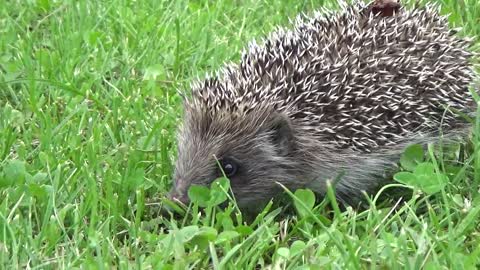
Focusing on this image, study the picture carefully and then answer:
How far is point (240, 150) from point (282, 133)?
21 cm

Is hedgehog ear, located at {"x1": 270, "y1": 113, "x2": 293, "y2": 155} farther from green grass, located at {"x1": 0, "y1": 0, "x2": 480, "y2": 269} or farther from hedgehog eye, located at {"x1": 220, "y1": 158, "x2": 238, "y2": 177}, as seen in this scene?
green grass, located at {"x1": 0, "y1": 0, "x2": 480, "y2": 269}

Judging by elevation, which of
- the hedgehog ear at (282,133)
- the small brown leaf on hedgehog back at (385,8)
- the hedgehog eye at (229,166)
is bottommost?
the hedgehog eye at (229,166)

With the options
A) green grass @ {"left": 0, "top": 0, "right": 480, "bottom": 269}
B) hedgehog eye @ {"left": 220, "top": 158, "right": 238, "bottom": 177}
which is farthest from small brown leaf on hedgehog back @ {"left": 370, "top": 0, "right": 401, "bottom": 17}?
hedgehog eye @ {"left": 220, "top": 158, "right": 238, "bottom": 177}

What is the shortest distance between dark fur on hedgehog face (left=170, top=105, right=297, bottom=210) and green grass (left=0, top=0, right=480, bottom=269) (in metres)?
0.16

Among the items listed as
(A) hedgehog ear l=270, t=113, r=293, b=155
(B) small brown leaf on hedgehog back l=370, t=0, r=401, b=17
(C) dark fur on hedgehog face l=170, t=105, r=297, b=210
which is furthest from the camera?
(B) small brown leaf on hedgehog back l=370, t=0, r=401, b=17

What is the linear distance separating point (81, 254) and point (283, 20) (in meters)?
3.15

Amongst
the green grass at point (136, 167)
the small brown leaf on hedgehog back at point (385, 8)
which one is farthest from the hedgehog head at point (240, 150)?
the small brown leaf on hedgehog back at point (385, 8)

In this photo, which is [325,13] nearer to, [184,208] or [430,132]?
[430,132]

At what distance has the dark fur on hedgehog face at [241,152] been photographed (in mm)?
3934

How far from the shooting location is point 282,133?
4.08m

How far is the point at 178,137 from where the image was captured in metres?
4.21

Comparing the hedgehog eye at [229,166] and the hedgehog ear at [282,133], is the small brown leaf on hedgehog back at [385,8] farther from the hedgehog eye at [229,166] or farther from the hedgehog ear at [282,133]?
the hedgehog eye at [229,166]

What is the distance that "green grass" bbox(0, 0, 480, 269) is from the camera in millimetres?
3348

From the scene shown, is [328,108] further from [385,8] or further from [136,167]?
[136,167]
